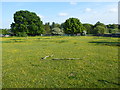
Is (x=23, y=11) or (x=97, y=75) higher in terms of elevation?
(x=23, y=11)

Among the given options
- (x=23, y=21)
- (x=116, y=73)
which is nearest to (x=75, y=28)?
(x=23, y=21)

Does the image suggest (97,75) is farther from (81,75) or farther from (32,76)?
(32,76)

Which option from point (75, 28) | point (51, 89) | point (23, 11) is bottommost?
point (51, 89)

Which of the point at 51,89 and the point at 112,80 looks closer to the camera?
the point at 51,89

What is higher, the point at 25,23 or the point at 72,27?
the point at 25,23

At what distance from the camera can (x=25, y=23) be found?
2881 inches

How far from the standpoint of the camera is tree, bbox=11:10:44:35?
72.8 m

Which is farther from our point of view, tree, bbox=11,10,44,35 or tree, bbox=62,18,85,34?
tree, bbox=62,18,85,34

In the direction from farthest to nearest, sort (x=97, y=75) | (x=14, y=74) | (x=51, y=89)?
1. (x=14, y=74)
2. (x=97, y=75)
3. (x=51, y=89)

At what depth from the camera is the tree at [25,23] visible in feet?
239

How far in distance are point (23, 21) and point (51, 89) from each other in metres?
73.1

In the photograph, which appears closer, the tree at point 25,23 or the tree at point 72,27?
the tree at point 25,23

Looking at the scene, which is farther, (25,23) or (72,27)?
(72,27)

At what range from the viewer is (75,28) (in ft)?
292
